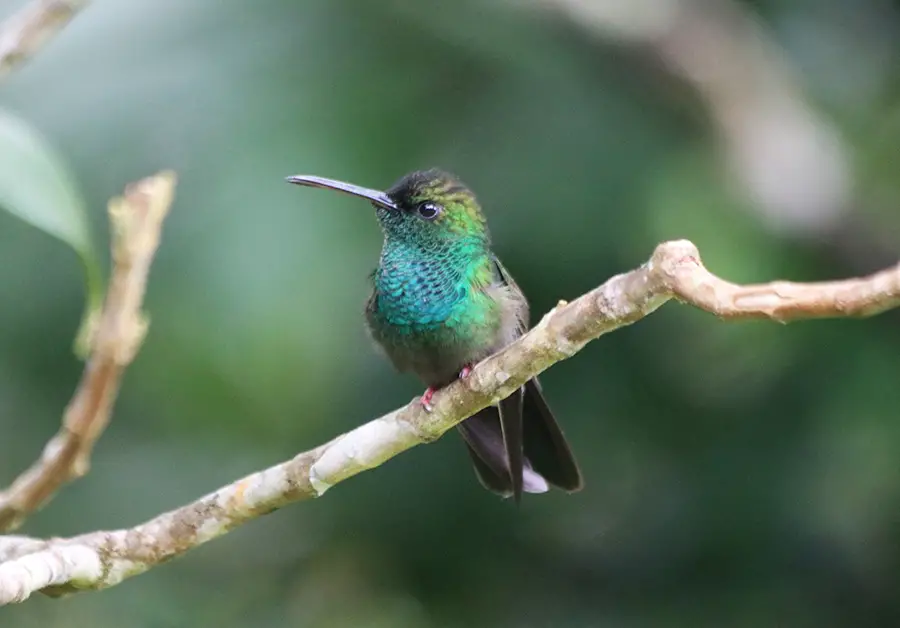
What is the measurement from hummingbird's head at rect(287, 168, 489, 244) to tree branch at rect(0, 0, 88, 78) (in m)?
0.65

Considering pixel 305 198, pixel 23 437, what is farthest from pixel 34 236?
pixel 305 198

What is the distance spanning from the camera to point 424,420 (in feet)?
6.39

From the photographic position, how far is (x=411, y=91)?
3.54 m

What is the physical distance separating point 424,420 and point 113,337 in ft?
1.77

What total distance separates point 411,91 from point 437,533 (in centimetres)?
137

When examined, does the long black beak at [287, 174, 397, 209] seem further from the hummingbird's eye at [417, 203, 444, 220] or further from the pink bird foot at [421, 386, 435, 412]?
the pink bird foot at [421, 386, 435, 412]

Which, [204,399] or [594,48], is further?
[594,48]

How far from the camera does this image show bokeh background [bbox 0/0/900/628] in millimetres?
3119

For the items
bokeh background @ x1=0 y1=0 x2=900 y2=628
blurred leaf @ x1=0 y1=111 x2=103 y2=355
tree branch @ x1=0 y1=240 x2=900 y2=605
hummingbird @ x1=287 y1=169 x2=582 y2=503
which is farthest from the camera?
bokeh background @ x1=0 y1=0 x2=900 y2=628

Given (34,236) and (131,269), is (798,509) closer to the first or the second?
(131,269)

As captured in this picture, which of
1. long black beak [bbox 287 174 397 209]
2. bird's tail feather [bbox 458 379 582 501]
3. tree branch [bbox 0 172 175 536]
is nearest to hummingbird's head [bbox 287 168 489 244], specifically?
long black beak [bbox 287 174 397 209]

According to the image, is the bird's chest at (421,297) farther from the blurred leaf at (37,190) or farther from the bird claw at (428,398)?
the blurred leaf at (37,190)

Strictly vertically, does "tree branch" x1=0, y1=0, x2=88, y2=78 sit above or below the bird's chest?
above

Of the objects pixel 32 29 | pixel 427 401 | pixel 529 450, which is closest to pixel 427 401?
pixel 427 401
